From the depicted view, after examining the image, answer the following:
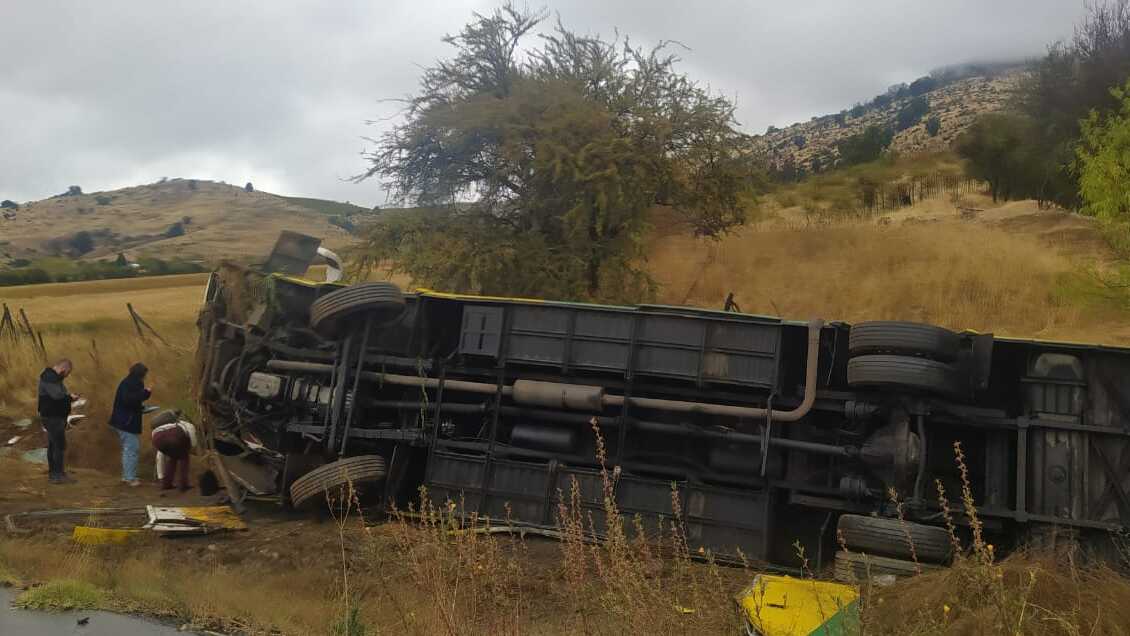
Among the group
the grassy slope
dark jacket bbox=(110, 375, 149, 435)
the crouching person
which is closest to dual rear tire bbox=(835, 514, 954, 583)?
the crouching person

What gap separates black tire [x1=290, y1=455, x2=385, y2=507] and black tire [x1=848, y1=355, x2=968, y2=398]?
185 inches

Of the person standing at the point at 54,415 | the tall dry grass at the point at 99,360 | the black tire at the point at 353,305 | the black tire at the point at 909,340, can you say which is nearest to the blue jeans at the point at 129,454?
the person standing at the point at 54,415

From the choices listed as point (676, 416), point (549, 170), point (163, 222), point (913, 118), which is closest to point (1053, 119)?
point (549, 170)

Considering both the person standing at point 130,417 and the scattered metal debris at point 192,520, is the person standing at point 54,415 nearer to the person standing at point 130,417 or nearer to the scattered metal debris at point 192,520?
the person standing at point 130,417

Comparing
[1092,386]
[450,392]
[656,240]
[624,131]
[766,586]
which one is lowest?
[766,586]

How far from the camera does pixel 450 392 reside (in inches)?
392

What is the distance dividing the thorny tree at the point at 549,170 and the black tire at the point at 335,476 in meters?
11.8

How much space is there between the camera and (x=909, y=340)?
7.75 m

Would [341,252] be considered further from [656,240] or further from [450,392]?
[450,392]

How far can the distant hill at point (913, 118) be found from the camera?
7188cm

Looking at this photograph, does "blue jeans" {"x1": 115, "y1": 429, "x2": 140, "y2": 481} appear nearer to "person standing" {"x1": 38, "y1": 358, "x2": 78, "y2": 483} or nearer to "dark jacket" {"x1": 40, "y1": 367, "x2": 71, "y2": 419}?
"person standing" {"x1": 38, "y1": 358, "x2": 78, "y2": 483}

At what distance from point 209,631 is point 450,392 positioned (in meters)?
4.68

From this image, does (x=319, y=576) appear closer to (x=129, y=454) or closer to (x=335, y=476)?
(x=335, y=476)

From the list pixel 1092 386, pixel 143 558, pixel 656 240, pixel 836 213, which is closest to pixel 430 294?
pixel 143 558
